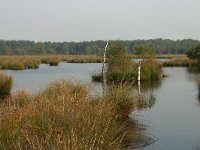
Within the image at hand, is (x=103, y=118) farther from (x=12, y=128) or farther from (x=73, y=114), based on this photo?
(x=12, y=128)

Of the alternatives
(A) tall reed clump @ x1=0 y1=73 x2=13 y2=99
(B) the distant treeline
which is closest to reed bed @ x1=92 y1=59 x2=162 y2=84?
(A) tall reed clump @ x1=0 y1=73 x2=13 y2=99

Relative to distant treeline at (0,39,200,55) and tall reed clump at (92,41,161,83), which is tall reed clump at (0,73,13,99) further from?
distant treeline at (0,39,200,55)

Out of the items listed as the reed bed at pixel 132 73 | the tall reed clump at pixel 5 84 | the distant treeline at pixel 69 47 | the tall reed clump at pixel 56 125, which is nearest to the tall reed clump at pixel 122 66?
the reed bed at pixel 132 73

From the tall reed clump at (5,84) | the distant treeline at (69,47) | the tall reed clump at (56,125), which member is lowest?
the distant treeline at (69,47)

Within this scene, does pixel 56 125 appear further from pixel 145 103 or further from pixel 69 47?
pixel 69 47

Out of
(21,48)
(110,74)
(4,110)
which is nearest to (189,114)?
(4,110)

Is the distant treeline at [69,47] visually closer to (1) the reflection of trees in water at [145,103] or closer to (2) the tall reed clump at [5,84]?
(2) the tall reed clump at [5,84]

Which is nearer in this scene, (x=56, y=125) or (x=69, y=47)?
(x=56, y=125)

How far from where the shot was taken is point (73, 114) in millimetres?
8266

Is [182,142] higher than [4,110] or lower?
lower

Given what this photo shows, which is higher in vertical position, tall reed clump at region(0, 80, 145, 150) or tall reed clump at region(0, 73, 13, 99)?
tall reed clump at region(0, 80, 145, 150)

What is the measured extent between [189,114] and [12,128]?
839 cm

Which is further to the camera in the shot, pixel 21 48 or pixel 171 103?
pixel 21 48

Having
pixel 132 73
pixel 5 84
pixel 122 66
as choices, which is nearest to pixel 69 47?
pixel 122 66
